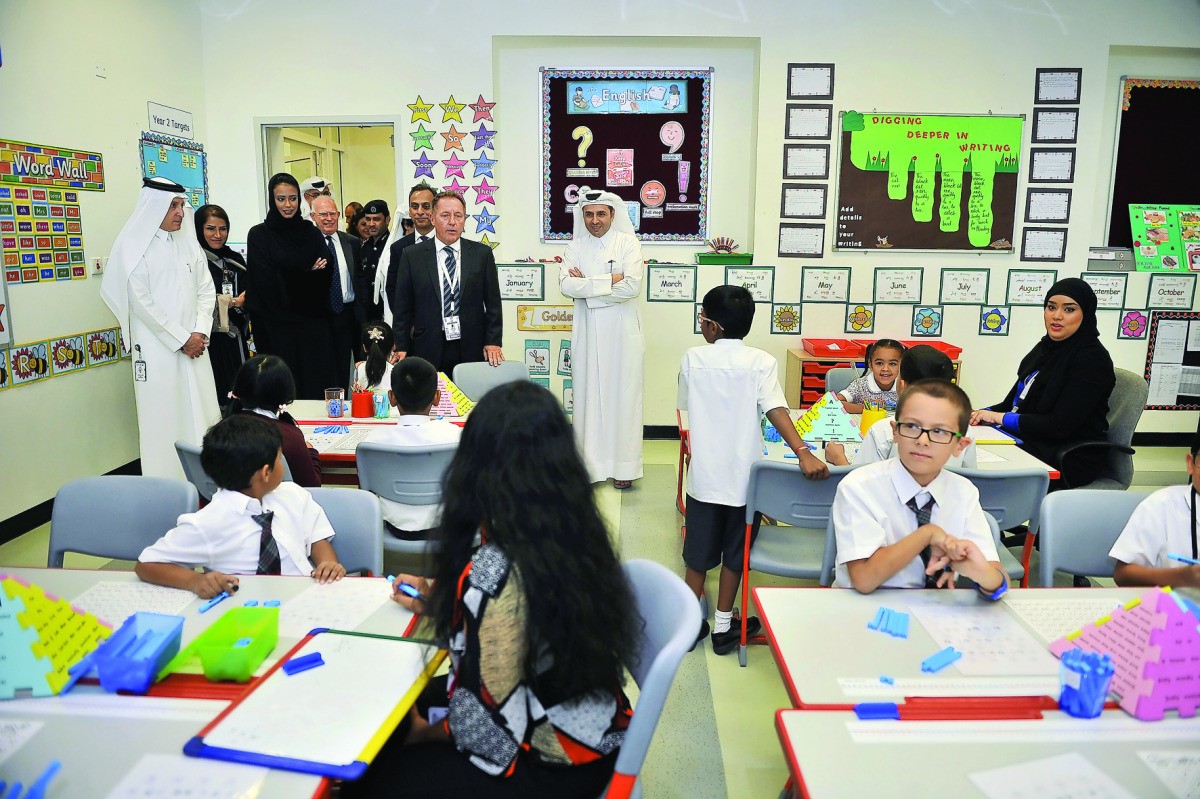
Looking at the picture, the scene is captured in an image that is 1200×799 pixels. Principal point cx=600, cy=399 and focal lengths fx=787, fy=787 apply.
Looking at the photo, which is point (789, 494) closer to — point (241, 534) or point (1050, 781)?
point (1050, 781)

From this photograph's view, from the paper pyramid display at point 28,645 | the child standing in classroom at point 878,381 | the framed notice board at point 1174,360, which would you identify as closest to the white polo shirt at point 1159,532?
the child standing in classroom at point 878,381

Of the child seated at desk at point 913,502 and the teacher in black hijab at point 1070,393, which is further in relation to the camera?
the teacher in black hijab at point 1070,393

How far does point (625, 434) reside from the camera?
4773 millimetres

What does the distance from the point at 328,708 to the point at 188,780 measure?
0.74 feet

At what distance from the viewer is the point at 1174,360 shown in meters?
5.84

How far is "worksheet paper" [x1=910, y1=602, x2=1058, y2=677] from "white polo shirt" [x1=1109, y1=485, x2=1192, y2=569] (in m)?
0.46

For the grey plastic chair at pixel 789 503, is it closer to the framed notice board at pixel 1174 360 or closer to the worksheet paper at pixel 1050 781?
the worksheet paper at pixel 1050 781

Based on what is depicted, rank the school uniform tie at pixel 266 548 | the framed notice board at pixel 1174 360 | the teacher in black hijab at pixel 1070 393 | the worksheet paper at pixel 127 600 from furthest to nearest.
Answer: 1. the framed notice board at pixel 1174 360
2. the teacher in black hijab at pixel 1070 393
3. the school uniform tie at pixel 266 548
4. the worksheet paper at pixel 127 600

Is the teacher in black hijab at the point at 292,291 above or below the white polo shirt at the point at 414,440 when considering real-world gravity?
above

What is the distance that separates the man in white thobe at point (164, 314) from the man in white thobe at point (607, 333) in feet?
6.82

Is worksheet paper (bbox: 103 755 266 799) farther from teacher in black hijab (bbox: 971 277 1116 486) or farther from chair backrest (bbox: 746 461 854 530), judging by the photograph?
teacher in black hijab (bbox: 971 277 1116 486)

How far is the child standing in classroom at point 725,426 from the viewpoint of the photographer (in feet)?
9.20

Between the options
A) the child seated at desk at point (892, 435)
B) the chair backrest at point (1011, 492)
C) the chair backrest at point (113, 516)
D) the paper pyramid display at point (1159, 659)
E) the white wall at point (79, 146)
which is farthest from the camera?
the white wall at point (79, 146)

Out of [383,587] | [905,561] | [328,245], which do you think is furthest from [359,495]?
[328,245]
